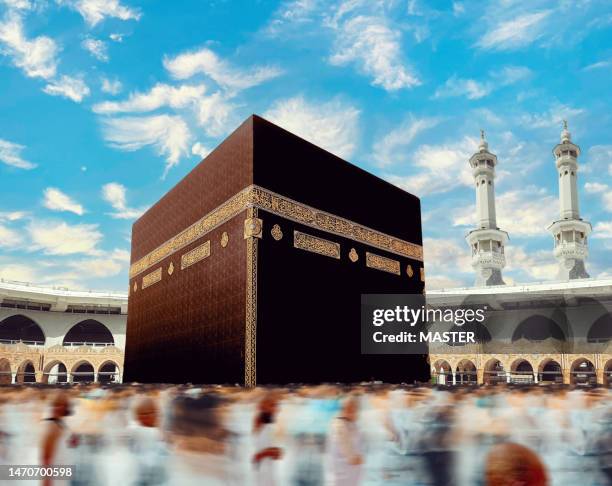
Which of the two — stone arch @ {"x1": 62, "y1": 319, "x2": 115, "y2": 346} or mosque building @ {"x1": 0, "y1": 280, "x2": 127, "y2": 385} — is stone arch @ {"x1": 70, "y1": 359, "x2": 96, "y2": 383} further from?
stone arch @ {"x1": 62, "y1": 319, "x2": 115, "y2": 346}

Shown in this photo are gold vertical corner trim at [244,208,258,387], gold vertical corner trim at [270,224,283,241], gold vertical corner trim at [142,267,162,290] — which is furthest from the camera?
gold vertical corner trim at [142,267,162,290]

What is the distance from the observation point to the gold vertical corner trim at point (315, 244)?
20.3 ft

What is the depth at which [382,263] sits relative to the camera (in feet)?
24.4

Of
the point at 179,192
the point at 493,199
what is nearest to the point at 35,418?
the point at 179,192

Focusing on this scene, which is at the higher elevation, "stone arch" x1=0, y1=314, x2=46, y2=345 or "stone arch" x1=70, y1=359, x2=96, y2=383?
"stone arch" x1=0, y1=314, x2=46, y2=345

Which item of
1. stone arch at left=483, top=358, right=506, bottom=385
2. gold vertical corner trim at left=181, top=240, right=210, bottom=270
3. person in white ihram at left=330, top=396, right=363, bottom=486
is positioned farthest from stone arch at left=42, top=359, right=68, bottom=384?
person in white ihram at left=330, top=396, right=363, bottom=486

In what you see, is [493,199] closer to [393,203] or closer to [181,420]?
[393,203]

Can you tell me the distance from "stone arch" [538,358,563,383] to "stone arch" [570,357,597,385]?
41 centimetres

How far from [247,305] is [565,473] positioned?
162 inches

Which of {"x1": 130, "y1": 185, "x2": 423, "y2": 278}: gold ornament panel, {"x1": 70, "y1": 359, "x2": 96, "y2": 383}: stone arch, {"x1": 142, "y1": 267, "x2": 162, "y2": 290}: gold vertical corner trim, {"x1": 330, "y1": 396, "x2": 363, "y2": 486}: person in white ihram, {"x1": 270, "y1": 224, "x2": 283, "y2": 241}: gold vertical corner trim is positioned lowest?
{"x1": 70, "y1": 359, "x2": 96, "y2": 383}: stone arch

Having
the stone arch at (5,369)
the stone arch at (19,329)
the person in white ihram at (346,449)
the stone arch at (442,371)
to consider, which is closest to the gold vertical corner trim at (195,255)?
the person in white ihram at (346,449)

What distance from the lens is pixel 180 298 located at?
281 inches

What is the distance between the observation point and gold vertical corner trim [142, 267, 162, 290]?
8.14 meters

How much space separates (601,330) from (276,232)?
17.0 meters
